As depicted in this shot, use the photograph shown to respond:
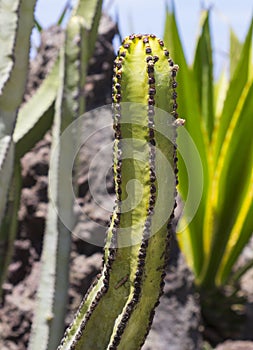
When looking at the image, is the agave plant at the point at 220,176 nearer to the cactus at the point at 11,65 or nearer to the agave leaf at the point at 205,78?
the agave leaf at the point at 205,78

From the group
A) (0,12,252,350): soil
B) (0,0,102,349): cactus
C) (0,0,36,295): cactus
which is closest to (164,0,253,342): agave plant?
(0,12,252,350): soil

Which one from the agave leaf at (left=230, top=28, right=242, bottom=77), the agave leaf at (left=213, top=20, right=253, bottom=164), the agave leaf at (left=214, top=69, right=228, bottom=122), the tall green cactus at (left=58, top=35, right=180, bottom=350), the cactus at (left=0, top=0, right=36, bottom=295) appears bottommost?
the tall green cactus at (left=58, top=35, right=180, bottom=350)

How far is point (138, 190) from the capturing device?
3.24 ft

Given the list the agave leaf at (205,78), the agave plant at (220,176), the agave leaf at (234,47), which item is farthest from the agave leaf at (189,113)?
the agave leaf at (234,47)

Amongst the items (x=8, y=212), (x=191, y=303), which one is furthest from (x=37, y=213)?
(x=191, y=303)

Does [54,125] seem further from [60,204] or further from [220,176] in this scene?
[220,176]

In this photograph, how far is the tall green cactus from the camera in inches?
37.9

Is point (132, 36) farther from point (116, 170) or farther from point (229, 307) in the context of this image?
point (229, 307)

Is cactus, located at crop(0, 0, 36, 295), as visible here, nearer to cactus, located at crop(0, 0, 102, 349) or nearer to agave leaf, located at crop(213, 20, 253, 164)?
cactus, located at crop(0, 0, 102, 349)

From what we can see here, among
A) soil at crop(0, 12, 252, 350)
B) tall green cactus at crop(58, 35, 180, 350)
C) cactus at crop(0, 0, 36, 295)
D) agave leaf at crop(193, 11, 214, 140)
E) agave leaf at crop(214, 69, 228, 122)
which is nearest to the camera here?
tall green cactus at crop(58, 35, 180, 350)

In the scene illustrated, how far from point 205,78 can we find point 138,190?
1.89m

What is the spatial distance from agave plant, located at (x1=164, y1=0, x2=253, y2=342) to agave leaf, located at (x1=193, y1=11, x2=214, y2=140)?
0.07 metres

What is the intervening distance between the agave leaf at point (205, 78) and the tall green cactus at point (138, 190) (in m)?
1.81

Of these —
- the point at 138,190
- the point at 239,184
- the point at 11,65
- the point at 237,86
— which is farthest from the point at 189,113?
the point at 138,190
